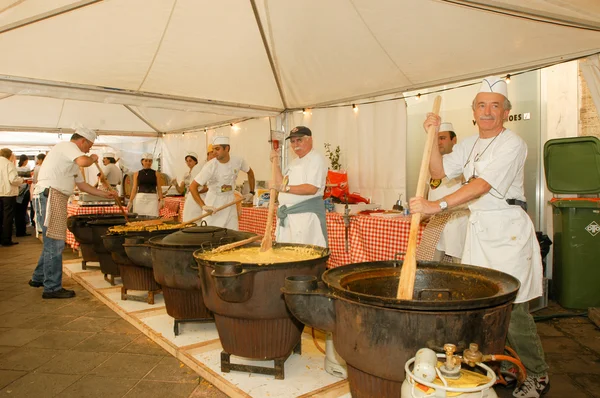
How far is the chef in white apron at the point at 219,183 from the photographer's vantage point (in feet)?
17.7

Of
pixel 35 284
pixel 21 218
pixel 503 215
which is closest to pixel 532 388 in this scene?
pixel 503 215

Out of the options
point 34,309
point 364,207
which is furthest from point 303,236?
point 34,309

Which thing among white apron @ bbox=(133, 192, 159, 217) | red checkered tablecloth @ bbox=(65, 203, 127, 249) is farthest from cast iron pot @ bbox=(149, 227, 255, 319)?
red checkered tablecloth @ bbox=(65, 203, 127, 249)

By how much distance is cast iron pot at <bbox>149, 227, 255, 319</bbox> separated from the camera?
3.51 metres

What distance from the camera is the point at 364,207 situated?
5.56 m

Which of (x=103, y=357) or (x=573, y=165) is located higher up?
(x=573, y=165)

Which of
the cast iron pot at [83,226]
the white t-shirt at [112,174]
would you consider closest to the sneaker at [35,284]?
the cast iron pot at [83,226]

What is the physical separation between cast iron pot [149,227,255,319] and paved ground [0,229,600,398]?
42 cm

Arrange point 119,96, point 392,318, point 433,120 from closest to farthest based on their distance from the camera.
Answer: point 392,318
point 433,120
point 119,96

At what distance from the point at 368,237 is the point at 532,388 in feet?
7.84

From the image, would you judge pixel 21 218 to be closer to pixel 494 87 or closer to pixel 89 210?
pixel 89 210

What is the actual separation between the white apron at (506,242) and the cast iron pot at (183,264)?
191 centimetres

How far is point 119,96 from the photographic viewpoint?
5.97 metres

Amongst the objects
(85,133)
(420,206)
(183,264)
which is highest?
(85,133)
